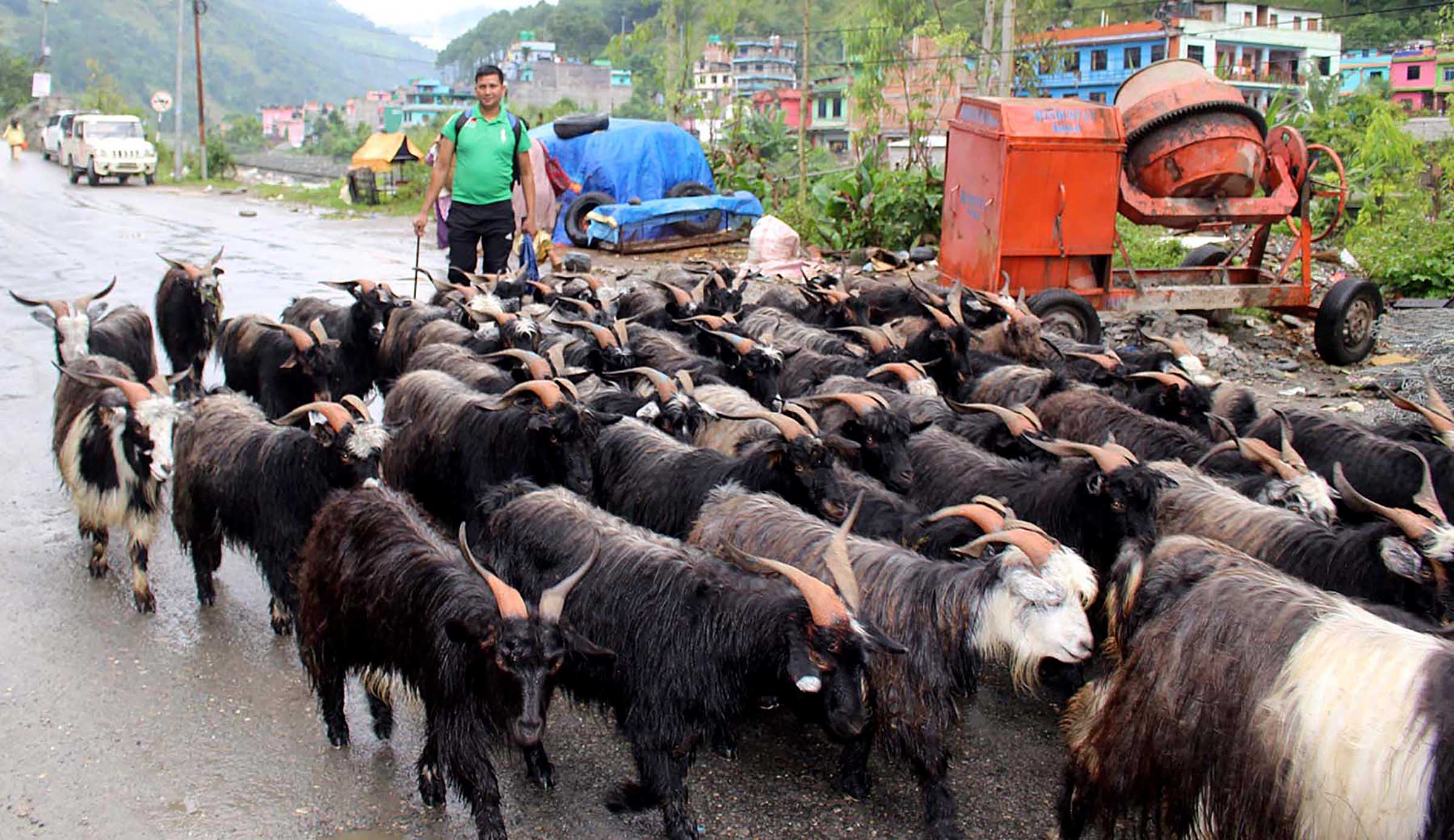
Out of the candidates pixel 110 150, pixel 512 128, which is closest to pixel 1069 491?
pixel 512 128

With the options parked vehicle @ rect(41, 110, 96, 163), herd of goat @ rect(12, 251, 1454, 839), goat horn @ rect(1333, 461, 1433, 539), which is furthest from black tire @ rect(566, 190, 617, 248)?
parked vehicle @ rect(41, 110, 96, 163)

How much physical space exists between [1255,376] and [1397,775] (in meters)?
7.30

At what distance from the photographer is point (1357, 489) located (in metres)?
5.31

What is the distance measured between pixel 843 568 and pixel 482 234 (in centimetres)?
561

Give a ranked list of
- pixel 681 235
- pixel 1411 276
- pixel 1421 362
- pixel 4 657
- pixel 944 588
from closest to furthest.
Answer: pixel 944 588
pixel 4 657
pixel 1421 362
pixel 1411 276
pixel 681 235

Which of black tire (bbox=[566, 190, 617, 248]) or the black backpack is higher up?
the black backpack

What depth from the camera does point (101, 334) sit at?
7.18m

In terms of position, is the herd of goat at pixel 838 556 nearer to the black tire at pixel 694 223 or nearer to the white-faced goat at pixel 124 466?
the white-faced goat at pixel 124 466

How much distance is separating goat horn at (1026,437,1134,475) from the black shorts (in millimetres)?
4964

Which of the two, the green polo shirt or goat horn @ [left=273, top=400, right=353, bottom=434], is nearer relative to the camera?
goat horn @ [left=273, top=400, right=353, bottom=434]

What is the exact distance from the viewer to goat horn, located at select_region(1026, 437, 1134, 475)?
4.50 meters

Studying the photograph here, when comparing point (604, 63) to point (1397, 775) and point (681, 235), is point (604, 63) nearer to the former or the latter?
point (681, 235)

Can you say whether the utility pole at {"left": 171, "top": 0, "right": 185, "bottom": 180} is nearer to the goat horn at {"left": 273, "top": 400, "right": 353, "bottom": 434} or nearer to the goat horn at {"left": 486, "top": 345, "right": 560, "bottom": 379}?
the goat horn at {"left": 486, "top": 345, "right": 560, "bottom": 379}

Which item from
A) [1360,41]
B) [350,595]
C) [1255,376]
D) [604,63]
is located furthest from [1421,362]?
[604,63]
